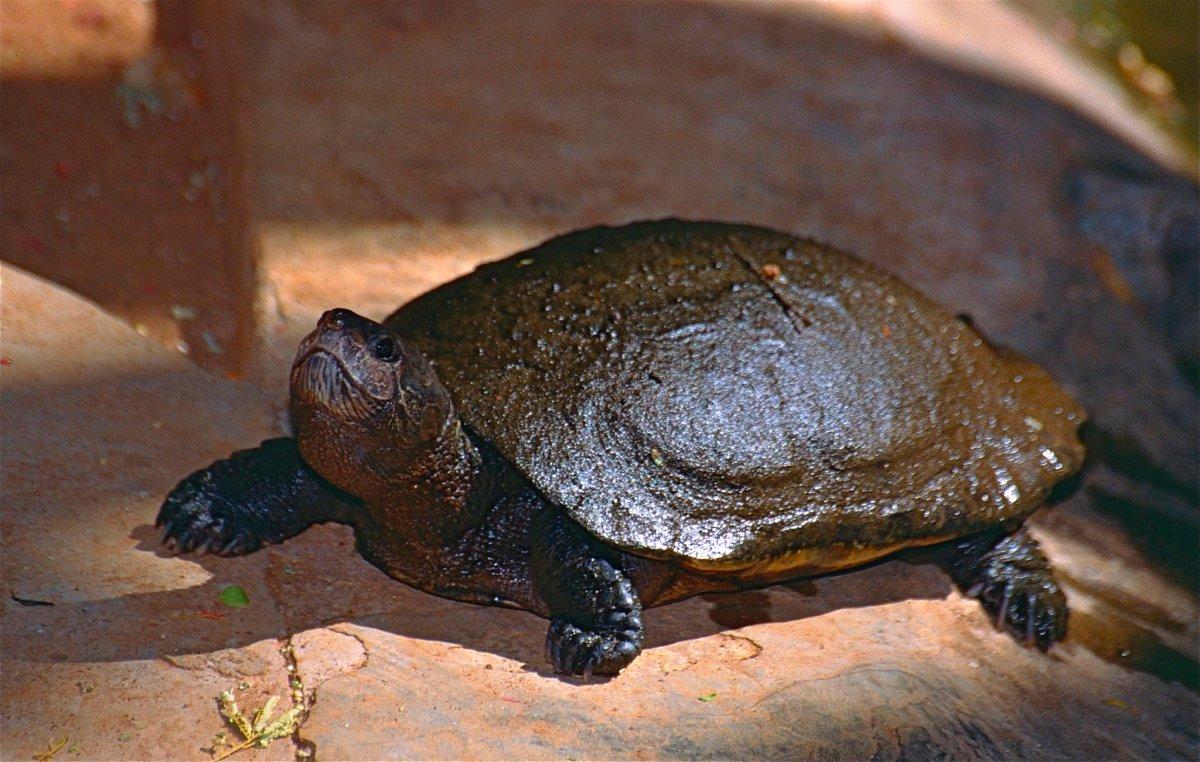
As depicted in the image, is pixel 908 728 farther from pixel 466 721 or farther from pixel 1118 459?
pixel 1118 459

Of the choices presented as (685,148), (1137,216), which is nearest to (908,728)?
(685,148)

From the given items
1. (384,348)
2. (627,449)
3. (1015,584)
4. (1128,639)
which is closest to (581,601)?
(627,449)

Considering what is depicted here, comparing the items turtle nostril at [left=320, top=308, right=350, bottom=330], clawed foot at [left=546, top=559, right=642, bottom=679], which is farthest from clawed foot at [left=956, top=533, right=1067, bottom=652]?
turtle nostril at [left=320, top=308, right=350, bottom=330]

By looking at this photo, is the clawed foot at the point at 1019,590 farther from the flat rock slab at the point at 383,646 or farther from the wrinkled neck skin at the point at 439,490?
the wrinkled neck skin at the point at 439,490

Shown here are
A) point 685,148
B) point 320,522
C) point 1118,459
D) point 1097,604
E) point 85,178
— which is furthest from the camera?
point 685,148

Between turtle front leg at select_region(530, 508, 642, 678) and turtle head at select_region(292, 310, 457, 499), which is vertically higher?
Answer: turtle head at select_region(292, 310, 457, 499)

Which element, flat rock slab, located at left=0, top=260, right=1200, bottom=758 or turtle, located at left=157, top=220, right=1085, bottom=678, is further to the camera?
turtle, located at left=157, top=220, right=1085, bottom=678

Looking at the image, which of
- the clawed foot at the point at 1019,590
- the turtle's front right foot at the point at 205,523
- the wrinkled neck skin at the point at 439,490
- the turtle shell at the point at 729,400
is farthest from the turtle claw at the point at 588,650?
the clawed foot at the point at 1019,590

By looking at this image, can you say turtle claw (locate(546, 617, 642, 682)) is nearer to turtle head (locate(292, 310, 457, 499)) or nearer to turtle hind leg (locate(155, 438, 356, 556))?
turtle head (locate(292, 310, 457, 499))
